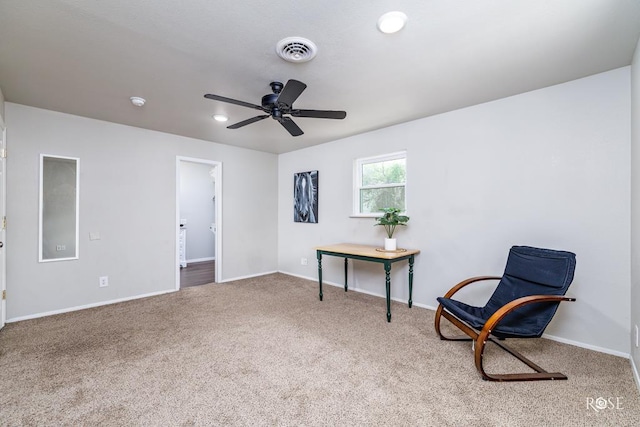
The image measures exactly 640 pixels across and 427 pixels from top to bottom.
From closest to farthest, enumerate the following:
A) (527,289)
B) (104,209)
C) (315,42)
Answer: (315,42) → (527,289) → (104,209)

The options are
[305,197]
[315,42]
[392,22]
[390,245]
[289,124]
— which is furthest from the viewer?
[305,197]

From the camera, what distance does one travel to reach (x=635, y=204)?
7.02 feet

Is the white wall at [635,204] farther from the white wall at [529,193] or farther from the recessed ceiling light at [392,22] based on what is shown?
the recessed ceiling light at [392,22]

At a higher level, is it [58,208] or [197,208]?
[197,208]

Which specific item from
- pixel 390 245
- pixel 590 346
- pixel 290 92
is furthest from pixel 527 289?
pixel 290 92

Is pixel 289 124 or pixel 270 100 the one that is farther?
pixel 289 124

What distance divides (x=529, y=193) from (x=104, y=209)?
486 centimetres

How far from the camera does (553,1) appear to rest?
164 centimetres

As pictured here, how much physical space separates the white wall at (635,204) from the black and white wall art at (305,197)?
3653mm

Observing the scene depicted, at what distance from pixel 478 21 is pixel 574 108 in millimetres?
1519

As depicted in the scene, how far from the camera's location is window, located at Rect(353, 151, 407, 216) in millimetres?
3951

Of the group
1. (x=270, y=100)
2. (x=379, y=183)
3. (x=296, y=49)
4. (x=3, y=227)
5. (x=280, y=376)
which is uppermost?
(x=296, y=49)

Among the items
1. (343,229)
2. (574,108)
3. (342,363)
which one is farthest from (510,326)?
(343,229)

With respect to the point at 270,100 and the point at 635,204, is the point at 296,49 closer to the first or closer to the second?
the point at 270,100
